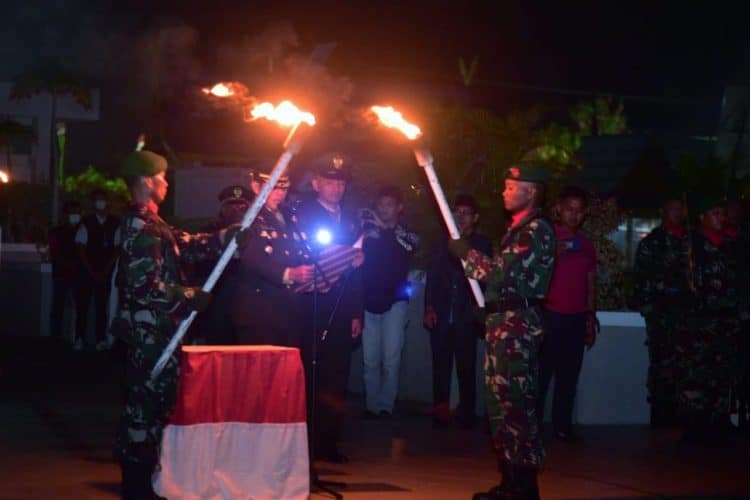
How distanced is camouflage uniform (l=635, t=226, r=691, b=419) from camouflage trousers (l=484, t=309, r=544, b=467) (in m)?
4.09

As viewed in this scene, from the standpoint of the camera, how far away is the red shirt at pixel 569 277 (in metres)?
12.5

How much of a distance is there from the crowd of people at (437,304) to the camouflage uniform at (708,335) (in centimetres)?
1

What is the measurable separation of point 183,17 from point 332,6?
4.96 metres

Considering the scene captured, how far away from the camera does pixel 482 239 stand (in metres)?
13.0

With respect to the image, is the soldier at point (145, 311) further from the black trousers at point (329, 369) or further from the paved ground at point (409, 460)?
the black trousers at point (329, 369)

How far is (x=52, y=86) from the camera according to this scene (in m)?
30.2

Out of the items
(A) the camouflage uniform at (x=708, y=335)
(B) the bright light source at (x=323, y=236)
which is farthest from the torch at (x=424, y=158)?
(A) the camouflage uniform at (x=708, y=335)

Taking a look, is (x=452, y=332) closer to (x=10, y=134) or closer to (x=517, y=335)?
(x=517, y=335)

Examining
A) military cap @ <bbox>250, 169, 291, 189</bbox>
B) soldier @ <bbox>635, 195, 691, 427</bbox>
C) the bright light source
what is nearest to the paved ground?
soldier @ <bbox>635, 195, 691, 427</bbox>

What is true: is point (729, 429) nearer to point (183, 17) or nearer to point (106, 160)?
point (183, 17)

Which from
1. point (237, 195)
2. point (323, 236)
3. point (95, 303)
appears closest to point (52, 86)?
point (95, 303)

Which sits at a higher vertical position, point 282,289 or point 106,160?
point 106,160

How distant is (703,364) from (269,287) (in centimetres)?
468

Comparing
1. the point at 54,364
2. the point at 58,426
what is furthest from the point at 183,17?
the point at 58,426
